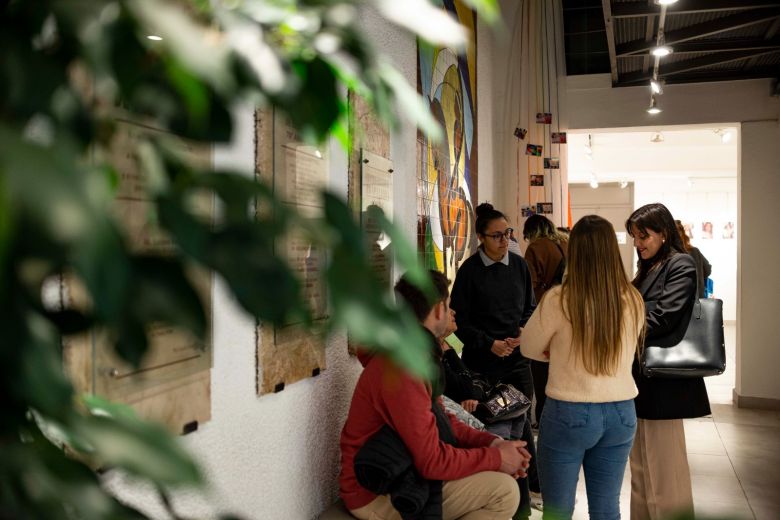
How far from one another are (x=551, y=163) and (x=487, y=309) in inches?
121

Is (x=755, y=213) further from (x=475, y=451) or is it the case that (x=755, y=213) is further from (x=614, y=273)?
(x=475, y=451)

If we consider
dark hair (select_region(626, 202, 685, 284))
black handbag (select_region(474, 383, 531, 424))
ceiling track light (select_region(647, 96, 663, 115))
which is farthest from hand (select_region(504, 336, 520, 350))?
ceiling track light (select_region(647, 96, 663, 115))

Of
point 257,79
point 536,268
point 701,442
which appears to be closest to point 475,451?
point 257,79

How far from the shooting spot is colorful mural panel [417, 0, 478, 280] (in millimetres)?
3885

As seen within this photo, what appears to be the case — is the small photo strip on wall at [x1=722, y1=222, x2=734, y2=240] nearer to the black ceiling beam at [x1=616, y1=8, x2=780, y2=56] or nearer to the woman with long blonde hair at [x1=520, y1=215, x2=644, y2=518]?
the black ceiling beam at [x1=616, y1=8, x2=780, y2=56]

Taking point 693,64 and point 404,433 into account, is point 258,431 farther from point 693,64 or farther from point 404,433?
point 693,64

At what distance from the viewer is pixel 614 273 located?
8.65 ft

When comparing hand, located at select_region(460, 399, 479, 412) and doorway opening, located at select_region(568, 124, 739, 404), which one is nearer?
hand, located at select_region(460, 399, 479, 412)

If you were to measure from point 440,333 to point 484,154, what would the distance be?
11.9 feet

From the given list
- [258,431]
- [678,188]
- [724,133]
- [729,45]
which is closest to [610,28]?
[729,45]

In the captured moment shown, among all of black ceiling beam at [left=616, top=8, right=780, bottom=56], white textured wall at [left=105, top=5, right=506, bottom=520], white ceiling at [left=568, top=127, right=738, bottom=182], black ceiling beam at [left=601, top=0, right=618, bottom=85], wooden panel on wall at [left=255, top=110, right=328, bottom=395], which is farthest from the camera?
white ceiling at [left=568, top=127, right=738, bottom=182]

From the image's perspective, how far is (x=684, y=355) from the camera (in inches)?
124

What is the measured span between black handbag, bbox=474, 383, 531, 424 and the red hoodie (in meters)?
0.73

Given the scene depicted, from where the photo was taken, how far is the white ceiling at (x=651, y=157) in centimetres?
1322
